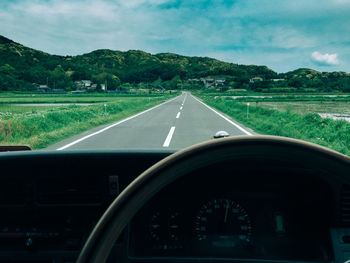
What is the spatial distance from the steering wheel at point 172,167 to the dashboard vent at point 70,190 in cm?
118

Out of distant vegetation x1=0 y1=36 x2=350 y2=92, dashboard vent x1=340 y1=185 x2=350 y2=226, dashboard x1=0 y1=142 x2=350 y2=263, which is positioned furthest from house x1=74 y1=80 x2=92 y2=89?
dashboard vent x1=340 y1=185 x2=350 y2=226

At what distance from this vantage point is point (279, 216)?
6.08ft

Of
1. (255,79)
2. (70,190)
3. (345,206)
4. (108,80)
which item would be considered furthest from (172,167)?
(108,80)

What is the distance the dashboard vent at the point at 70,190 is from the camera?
7.17ft

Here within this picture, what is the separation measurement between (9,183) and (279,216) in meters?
1.84

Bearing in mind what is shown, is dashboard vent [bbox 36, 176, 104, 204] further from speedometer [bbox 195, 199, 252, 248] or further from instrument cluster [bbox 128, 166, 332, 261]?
speedometer [bbox 195, 199, 252, 248]

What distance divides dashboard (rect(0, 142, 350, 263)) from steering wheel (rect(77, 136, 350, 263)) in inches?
15.1

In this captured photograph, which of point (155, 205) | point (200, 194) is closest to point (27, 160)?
point (155, 205)

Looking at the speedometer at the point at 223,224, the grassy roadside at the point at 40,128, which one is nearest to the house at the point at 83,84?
the grassy roadside at the point at 40,128

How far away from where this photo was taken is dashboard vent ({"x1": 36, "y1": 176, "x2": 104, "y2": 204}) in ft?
7.17

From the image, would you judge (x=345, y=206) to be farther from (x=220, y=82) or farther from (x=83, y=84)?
(x=220, y=82)

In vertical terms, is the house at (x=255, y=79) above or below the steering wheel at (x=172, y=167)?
above

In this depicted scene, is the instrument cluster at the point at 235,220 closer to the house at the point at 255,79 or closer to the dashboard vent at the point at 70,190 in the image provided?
the dashboard vent at the point at 70,190

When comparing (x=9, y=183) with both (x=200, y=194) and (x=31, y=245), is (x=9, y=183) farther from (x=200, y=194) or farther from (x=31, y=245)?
(x=200, y=194)
